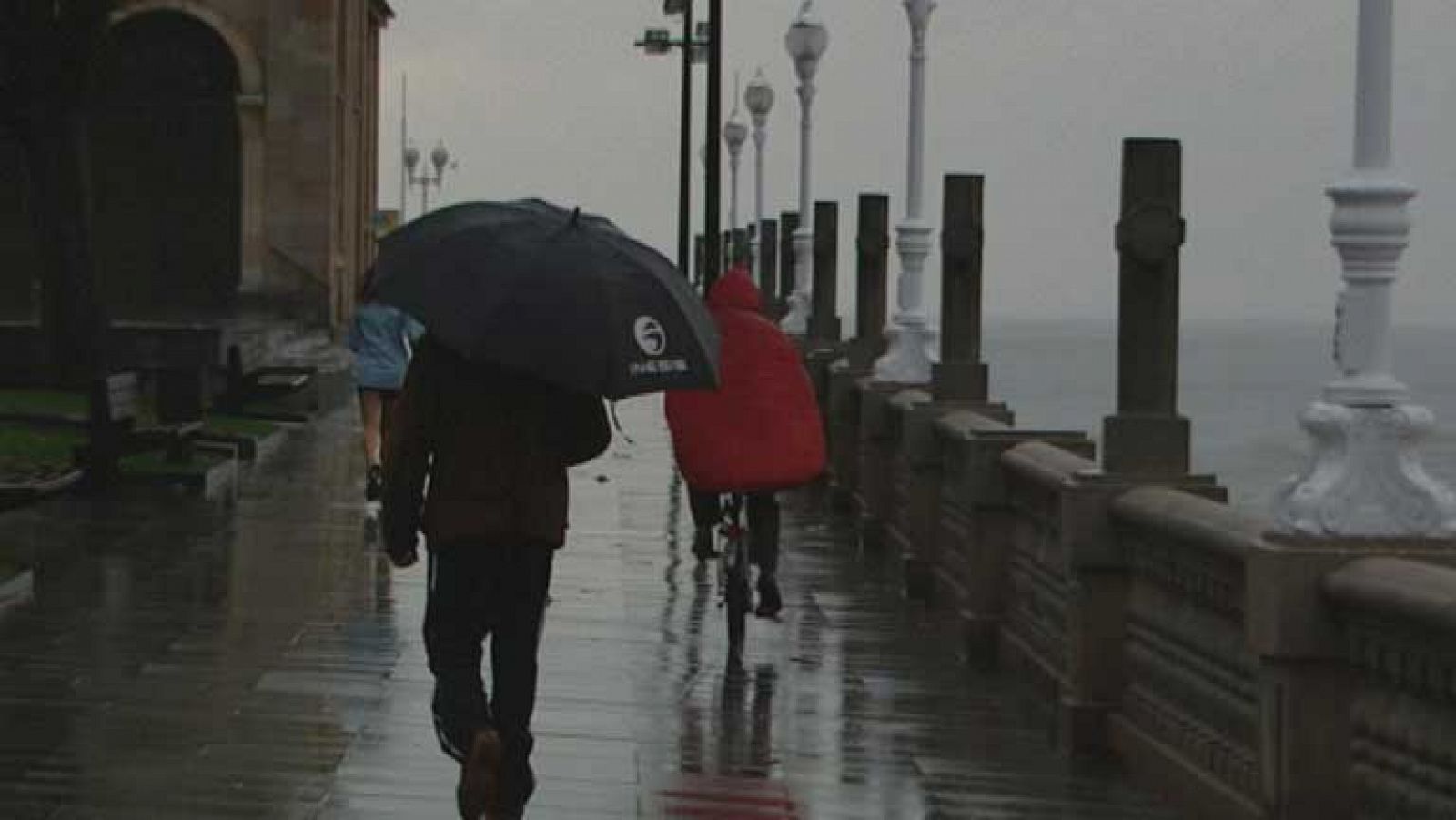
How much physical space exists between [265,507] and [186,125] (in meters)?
27.0

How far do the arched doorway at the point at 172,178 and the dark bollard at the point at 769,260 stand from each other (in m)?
8.43

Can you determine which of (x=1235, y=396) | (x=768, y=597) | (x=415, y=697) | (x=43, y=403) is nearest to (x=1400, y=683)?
(x=415, y=697)

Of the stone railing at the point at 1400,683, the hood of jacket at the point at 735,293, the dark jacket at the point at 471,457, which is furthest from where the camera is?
the hood of jacket at the point at 735,293

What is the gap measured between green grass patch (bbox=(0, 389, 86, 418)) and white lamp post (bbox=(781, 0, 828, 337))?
25.8 feet

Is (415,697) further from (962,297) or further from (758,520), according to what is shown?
(962,297)

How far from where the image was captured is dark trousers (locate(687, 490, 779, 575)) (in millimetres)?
16141

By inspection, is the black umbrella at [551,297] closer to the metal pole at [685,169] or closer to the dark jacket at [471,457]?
the dark jacket at [471,457]

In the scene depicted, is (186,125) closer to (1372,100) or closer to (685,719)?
(685,719)

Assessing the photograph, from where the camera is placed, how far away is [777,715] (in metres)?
13.3

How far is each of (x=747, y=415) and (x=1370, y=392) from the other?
228 inches

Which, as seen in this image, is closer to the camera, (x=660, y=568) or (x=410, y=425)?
(x=410, y=425)

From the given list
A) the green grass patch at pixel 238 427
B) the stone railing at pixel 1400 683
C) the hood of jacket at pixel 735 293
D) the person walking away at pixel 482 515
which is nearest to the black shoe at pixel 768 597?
the hood of jacket at pixel 735 293

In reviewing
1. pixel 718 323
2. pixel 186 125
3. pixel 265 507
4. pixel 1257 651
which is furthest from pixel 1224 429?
pixel 1257 651

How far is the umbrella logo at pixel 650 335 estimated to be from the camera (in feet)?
32.5
